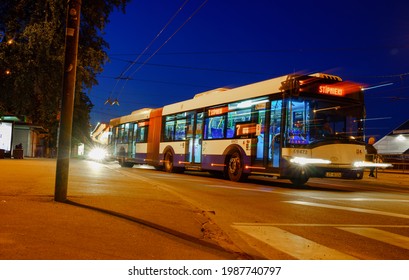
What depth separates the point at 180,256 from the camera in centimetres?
523

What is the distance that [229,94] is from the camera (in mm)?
18500

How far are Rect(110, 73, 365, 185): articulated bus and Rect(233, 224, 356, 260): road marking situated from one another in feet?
23.6

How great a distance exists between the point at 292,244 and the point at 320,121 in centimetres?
902

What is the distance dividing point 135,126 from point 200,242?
76.1 feet

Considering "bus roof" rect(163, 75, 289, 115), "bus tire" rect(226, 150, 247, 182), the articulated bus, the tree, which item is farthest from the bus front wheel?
the tree

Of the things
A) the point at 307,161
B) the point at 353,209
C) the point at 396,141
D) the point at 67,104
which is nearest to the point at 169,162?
the point at 307,161

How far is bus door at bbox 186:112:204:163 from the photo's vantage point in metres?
20.5

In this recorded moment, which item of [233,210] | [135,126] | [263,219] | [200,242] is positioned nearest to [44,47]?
[233,210]

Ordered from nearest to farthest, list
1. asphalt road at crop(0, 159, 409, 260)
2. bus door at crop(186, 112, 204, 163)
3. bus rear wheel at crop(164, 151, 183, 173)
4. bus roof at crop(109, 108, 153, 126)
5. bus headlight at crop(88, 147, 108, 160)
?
1. asphalt road at crop(0, 159, 409, 260)
2. bus door at crop(186, 112, 204, 163)
3. bus rear wheel at crop(164, 151, 183, 173)
4. bus roof at crop(109, 108, 153, 126)
5. bus headlight at crop(88, 147, 108, 160)

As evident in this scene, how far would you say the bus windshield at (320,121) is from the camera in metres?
14.6

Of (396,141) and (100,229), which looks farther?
(396,141)

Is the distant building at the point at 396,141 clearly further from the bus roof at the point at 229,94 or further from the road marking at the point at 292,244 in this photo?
the road marking at the point at 292,244

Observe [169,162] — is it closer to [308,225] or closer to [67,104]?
[67,104]

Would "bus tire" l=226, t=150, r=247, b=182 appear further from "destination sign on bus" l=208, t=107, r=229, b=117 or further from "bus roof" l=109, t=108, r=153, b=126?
"bus roof" l=109, t=108, r=153, b=126
